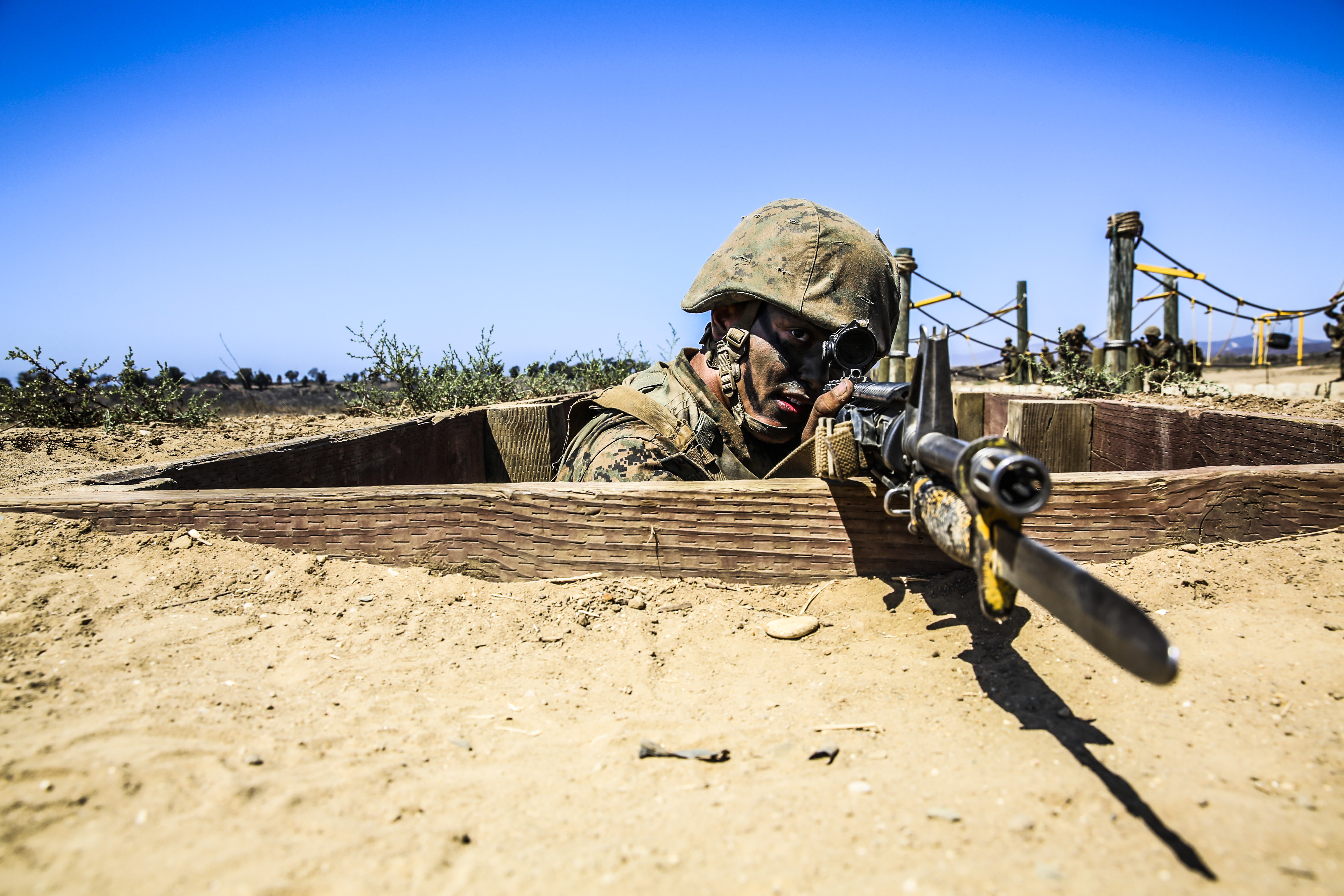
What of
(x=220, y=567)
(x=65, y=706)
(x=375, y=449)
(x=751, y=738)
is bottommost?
(x=751, y=738)

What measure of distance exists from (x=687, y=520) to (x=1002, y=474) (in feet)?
3.43

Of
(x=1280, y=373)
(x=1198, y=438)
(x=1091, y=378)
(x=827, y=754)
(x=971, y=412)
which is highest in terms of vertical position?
(x=1280, y=373)

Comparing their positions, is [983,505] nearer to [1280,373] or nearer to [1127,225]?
[1127,225]

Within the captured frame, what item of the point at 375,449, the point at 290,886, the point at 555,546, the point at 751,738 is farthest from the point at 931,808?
the point at 375,449

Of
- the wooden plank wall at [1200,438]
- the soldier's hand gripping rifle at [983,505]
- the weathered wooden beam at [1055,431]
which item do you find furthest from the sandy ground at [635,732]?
the weathered wooden beam at [1055,431]

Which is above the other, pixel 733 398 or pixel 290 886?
pixel 733 398

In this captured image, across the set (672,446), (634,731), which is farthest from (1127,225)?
(634,731)

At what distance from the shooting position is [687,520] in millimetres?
2055

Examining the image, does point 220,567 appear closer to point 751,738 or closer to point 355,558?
point 355,558

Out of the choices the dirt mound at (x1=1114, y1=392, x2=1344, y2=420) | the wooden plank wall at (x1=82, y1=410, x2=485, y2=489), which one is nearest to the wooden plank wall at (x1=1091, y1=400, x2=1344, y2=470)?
the dirt mound at (x1=1114, y1=392, x2=1344, y2=420)

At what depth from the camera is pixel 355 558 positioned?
2123 mm

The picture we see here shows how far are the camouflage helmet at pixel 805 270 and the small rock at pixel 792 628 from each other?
1.34 meters

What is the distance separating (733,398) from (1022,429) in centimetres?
180

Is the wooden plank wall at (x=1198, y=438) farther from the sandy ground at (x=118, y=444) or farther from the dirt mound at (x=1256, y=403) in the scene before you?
the sandy ground at (x=118, y=444)
